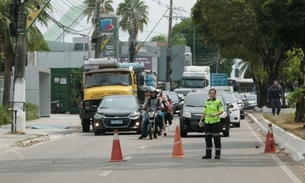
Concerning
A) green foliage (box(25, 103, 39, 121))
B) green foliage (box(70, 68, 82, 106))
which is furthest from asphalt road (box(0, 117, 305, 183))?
green foliage (box(70, 68, 82, 106))

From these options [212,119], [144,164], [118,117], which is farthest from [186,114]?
[144,164]

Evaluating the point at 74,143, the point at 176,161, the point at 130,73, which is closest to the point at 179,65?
the point at 130,73

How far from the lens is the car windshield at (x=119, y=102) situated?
3266cm

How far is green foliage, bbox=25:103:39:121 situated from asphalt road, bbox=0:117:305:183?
15887 millimetres

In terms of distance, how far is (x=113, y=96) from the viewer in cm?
3322

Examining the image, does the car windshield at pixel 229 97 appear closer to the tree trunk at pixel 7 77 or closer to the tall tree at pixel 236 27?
the tree trunk at pixel 7 77

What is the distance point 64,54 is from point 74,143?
2201 inches

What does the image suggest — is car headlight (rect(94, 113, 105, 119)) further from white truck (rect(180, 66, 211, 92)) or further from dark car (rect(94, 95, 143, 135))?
white truck (rect(180, 66, 211, 92))

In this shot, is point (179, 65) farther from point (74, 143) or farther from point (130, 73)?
point (74, 143)

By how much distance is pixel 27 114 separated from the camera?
142ft

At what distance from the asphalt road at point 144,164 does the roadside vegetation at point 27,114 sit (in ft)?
35.2

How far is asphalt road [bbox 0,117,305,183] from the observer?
52.9 ft

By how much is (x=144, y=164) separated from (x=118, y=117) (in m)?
12.6

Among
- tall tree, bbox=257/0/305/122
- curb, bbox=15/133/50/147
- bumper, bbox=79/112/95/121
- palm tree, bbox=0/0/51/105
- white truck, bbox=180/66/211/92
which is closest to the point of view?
tall tree, bbox=257/0/305/122
